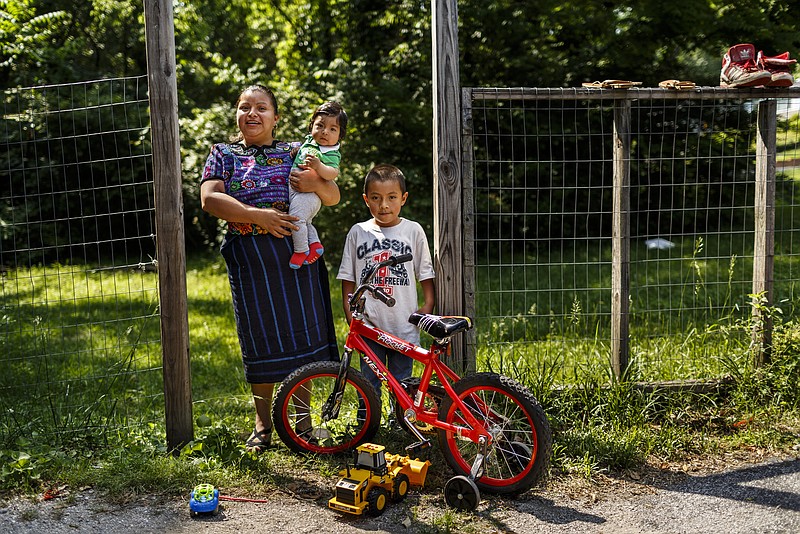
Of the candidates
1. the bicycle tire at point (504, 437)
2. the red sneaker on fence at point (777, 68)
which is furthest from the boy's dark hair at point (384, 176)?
the red sneaker on fence at point (777, 68)

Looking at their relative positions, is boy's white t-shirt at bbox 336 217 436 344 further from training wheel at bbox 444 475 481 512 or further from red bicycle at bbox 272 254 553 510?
training wheel at bbox 444 475 481 512

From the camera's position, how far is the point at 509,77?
458 inches

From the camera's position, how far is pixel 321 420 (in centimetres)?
397

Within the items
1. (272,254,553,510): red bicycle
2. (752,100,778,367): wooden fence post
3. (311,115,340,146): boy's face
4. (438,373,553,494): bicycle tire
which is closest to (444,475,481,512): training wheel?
(272,254,553,510): red bicycle

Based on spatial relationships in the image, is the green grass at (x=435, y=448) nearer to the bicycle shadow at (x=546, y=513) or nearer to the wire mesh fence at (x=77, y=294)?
the wire mesh fence at (x=77, y=294)

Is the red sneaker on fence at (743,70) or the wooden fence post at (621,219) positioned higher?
the red sneaker on fence at (743,70)

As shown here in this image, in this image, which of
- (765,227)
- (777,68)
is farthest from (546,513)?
(777,68)

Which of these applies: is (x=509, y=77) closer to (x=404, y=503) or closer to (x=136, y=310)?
(x=136, y=310)

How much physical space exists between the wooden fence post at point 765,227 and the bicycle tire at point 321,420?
2.55 meters

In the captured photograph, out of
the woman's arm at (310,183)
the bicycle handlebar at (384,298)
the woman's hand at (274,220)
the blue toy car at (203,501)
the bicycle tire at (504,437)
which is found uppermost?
the woman's arm at (310,183)

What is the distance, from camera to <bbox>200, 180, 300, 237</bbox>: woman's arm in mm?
3906

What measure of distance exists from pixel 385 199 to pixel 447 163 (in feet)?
1.55

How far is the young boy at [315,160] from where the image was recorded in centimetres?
391

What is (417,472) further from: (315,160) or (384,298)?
(315,160)
